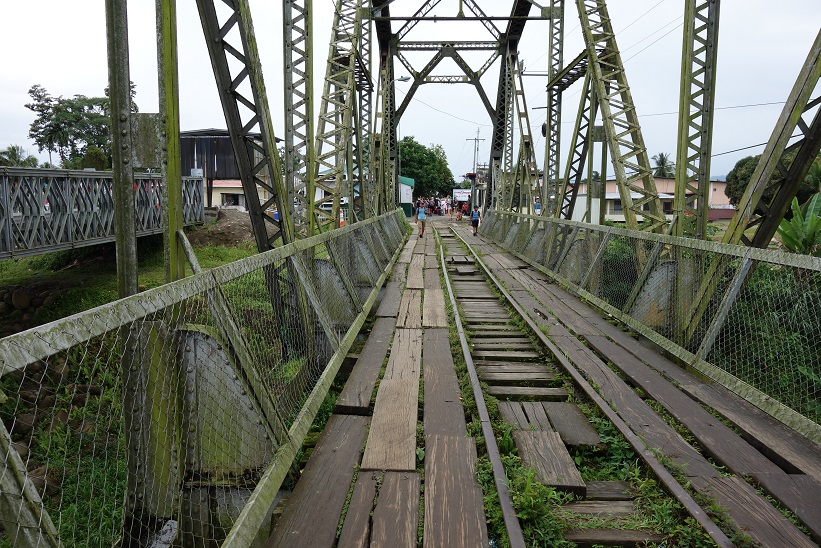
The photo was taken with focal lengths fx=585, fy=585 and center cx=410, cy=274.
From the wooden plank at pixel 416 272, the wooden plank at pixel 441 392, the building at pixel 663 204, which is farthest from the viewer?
the building at pixel 663 204

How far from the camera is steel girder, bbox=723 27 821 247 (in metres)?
5.23

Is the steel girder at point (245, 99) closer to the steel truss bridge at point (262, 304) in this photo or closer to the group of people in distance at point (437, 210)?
the steel truss bridge at point (262, 304)

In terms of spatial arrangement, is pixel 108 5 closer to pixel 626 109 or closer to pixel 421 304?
pixel 421 304

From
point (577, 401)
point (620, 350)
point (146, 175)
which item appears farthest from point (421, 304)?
point (146, 175)

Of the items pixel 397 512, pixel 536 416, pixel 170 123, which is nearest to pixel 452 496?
pixel 397 512

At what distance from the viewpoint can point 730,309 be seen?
506 centimetres

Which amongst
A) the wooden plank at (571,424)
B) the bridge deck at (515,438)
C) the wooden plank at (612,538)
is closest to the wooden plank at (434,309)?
the bridge deck at (515,438)

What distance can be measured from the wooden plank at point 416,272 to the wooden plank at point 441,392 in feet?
12.8

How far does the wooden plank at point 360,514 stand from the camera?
9.93 feet

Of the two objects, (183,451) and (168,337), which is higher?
(168,337)

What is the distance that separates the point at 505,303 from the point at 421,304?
4.55 feet

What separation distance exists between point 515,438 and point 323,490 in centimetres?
154

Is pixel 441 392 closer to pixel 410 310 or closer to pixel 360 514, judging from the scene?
pixel 360 514

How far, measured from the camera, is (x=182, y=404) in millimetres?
3270
